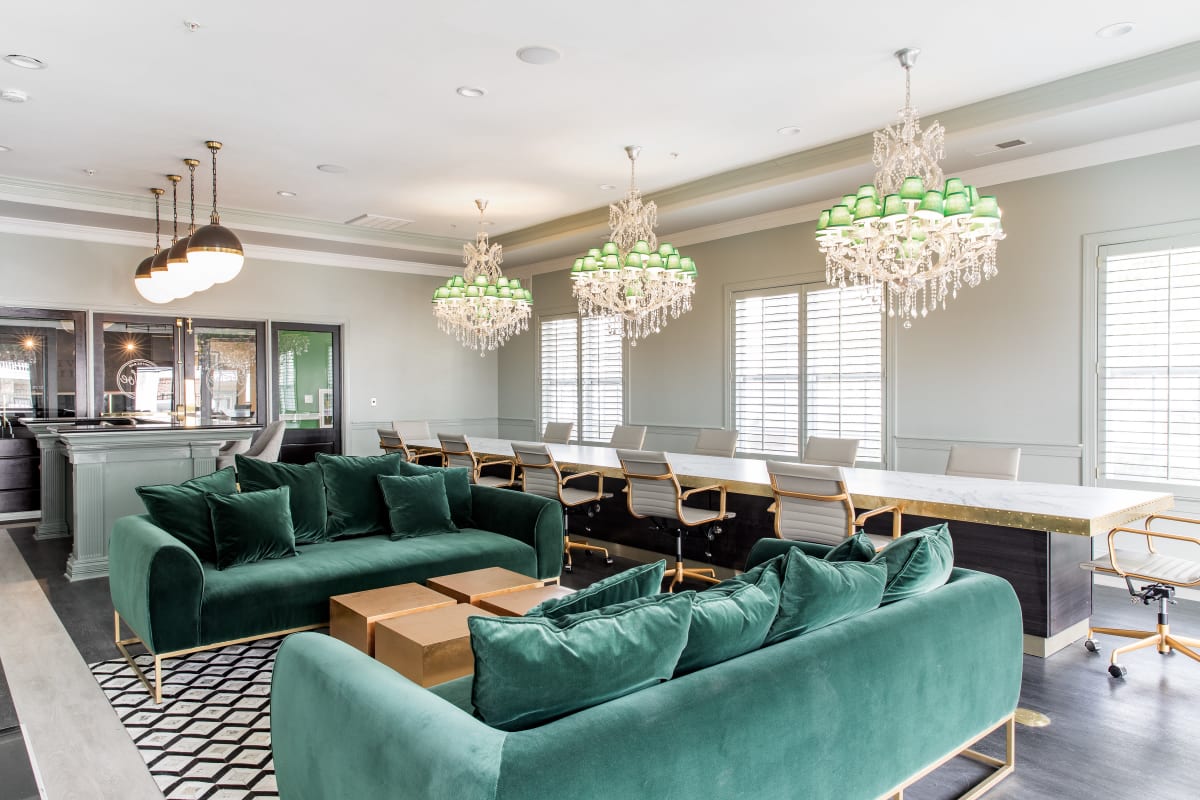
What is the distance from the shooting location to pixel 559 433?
7.51 meters

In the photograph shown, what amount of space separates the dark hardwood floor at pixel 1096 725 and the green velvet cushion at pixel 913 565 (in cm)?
38

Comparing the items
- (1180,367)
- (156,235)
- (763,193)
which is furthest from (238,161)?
(1180,367)

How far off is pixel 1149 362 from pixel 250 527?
5591 mm

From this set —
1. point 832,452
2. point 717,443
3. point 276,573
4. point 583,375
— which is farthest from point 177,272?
point 832,452

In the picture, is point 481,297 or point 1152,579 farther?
point 481,297

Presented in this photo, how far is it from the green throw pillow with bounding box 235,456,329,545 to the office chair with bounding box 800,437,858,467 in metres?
3.30

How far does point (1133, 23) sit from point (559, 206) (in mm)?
4868

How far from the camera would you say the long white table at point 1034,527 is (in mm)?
3391

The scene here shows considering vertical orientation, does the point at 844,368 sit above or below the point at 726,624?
above

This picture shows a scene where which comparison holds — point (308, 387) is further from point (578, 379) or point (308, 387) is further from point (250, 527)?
point (250, 527)

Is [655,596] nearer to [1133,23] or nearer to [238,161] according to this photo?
[1133,23]

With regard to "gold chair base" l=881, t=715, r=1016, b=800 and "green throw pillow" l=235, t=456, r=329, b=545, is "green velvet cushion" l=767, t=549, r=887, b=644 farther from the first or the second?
"green throw pillow" l=235, t=456, r=329, b=545

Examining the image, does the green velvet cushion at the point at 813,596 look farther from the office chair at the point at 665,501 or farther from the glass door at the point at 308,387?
the glass door at the point at 308,387

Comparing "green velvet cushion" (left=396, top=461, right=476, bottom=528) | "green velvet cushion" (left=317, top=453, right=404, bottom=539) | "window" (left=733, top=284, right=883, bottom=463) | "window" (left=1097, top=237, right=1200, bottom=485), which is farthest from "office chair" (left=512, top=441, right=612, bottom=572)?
"window" (left=1097, top=237, right=1200, bottom=485)
